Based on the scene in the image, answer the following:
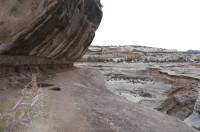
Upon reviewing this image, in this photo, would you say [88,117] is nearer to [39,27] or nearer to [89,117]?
[89,117]

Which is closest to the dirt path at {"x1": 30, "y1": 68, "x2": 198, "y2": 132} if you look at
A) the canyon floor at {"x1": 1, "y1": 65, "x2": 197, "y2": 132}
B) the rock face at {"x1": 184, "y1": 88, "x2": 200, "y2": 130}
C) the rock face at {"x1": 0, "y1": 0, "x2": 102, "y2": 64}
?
the canyon floor at {"x1": 1, "y1": 65, "x2": 197, "y2": 132}

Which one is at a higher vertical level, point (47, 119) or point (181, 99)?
point (47, 119)

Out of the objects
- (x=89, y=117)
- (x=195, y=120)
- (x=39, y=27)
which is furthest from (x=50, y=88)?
(x=195, y=120)

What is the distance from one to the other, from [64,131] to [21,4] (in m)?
3.44

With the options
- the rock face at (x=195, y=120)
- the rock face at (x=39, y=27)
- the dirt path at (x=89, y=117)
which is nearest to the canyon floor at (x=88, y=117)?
the dirt path at (x=89, y=117)

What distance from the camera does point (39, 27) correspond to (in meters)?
10.0

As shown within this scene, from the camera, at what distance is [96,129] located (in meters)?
6.81

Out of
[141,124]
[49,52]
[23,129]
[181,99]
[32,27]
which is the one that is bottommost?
[181,99]

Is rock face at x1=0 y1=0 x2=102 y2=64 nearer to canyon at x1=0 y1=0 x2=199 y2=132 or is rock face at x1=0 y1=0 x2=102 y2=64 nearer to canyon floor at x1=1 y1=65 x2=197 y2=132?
canyon at x1=0 y1=0 x2=199 y2=132

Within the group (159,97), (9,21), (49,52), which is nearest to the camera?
(9,21)

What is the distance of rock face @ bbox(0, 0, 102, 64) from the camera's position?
8.05 meters

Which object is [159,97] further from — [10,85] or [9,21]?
[9,21]

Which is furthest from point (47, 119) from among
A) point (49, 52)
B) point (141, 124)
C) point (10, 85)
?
point (49, 52)

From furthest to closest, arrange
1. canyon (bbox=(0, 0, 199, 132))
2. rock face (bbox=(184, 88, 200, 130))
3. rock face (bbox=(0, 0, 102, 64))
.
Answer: rock face (bbox=(184, 88, 200, 130))
rock face (bbox=(0, 0, 102, 64))
canyon (bbox=(0, 0, 199, 132))
